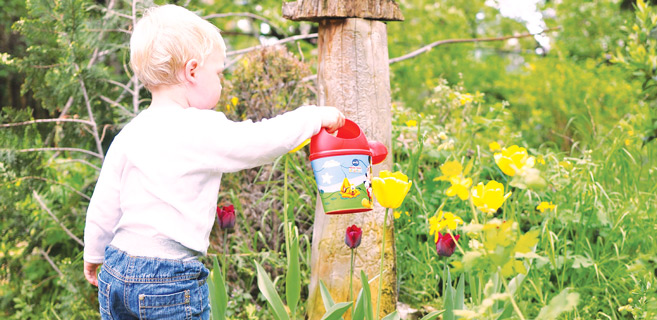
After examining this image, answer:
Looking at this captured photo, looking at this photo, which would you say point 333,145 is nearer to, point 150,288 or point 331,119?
point 331,119

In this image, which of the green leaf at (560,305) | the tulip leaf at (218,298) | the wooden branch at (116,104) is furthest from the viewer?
the wooden branch at (116,104)

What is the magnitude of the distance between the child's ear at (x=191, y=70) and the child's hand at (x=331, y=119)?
36 centimetres

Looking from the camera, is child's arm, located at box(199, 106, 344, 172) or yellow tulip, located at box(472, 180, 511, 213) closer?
yellow tulip, located at box(472, 180, 511, 213)

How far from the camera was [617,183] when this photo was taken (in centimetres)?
313

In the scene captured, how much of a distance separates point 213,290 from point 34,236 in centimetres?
150

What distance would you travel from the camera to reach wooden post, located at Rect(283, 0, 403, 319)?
228cm

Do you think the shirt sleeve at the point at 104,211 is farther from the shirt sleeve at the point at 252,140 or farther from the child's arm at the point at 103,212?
the shirt sleeve at the point at 252,140

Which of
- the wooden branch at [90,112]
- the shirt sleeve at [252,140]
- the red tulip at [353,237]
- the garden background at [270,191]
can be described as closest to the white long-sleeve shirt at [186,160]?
the shirt sleeve at [252,140]

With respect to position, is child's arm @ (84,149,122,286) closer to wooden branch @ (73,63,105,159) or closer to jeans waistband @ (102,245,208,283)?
jeans waistband @ (102,245,208,283)

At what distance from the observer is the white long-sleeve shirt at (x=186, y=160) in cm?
159

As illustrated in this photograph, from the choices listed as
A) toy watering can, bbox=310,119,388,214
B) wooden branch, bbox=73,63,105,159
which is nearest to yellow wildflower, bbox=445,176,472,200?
toy watering can, bbox=310,119,388,214

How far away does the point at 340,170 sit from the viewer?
1.69m

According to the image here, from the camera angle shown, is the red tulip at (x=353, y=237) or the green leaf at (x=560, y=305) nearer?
the green leaf at (x=560, y=305)

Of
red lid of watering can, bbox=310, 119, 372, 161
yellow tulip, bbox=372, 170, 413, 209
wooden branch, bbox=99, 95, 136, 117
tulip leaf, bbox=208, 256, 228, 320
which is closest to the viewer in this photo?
yellow tulip, bbox=372, 170, 413, 209
